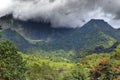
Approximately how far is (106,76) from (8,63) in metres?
29.3

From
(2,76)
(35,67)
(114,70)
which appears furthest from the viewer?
(35,67)

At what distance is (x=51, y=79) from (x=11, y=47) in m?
72.4

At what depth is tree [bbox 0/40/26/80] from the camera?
6838 cm

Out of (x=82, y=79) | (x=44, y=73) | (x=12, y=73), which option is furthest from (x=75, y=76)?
(x=12, y=73)

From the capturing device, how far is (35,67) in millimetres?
121062

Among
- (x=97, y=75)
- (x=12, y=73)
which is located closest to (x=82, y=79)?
(x=97, y=75)

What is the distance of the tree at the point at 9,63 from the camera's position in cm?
6838

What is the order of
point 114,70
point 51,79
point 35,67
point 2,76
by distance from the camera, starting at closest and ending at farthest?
point 2,76 < point 114,70 < point 35,67 < point 51,79

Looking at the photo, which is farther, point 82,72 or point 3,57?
point 82,72

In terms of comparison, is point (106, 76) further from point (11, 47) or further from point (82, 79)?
point (82, 79)

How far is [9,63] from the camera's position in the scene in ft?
232

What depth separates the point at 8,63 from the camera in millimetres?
70500

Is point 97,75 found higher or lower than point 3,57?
lower

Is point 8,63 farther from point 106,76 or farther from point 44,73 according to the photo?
point 44,73
